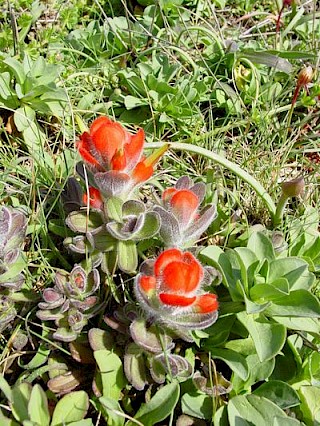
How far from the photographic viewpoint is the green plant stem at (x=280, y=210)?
2.36 metres

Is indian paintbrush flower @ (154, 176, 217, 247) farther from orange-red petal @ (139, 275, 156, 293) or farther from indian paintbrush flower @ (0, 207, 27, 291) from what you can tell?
indian paintbrush flower @ (0, 207, 27, 291)

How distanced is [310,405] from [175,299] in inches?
26.5

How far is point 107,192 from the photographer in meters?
1.99

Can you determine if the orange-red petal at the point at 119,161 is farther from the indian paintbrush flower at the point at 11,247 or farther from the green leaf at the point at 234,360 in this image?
the green leaf at the point at 234,360

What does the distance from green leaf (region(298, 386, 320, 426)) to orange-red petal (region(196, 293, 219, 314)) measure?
0.50 meters

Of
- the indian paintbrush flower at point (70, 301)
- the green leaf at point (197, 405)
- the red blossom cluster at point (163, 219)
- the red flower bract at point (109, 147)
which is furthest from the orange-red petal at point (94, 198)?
the green leaf at point (197, 405)

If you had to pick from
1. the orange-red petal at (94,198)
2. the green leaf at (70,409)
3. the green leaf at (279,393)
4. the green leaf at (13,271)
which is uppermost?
the orange-red petal at (94,198)

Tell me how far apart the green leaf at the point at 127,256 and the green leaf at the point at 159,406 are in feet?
1.32

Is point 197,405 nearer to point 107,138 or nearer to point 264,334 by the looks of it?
point 264,334

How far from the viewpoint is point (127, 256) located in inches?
79.3

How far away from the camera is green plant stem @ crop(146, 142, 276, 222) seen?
2324 mm

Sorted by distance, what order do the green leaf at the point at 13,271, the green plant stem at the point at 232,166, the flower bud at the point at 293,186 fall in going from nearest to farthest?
the green leaf at the point at 13,271 → the flower bud at the point at 293,186 → the green plant stem at the point at 232,166

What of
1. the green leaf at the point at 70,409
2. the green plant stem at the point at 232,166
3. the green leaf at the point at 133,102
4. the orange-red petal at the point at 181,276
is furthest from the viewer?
the green leaf at the point at 133,102

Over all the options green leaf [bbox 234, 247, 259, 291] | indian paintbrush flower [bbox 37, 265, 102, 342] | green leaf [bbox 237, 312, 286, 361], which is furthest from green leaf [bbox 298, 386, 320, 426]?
indian paintbrush flower [bbox 37, 265, 102, 342]
